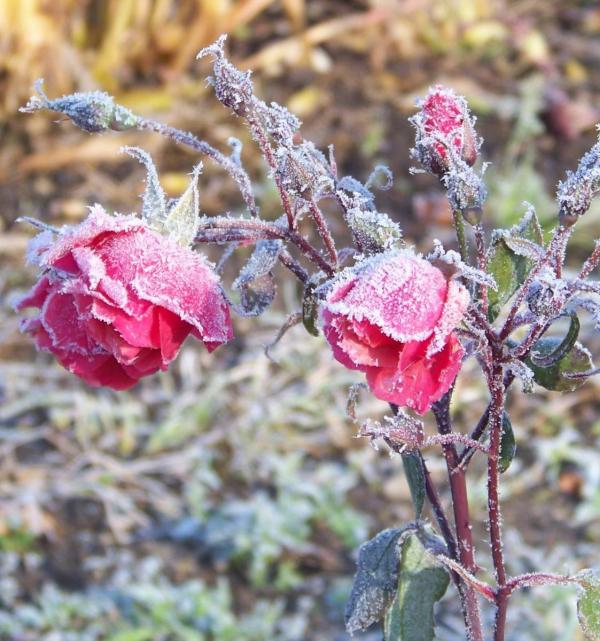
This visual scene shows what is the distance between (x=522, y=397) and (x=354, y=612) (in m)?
1.54

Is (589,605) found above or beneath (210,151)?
beneath

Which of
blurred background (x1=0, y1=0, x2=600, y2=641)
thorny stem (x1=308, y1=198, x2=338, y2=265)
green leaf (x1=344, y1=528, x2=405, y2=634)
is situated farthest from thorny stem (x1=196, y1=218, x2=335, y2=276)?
blurred background (x1=0, y1=0, x2=600, y2=641)

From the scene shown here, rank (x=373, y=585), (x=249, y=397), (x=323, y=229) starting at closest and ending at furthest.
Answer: (x=323, y=229), (x=373, y=585), (x=249, y=397)

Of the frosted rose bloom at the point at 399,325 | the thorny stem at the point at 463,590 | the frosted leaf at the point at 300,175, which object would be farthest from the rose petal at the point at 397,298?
the thorny stem at the point at 463,590

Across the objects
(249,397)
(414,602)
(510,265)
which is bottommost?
(414,602)

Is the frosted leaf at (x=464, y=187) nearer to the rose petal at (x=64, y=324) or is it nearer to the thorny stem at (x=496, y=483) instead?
the thorny stem at (x=496, y=483)

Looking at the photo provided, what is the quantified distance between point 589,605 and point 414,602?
14 cm

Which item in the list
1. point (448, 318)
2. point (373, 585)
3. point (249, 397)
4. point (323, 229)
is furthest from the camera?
point (249, 397)

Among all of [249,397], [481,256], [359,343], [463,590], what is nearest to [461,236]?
[481,256]

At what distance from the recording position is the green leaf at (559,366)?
749mm

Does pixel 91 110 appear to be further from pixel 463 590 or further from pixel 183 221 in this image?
pixel 463 590

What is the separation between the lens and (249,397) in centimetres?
221

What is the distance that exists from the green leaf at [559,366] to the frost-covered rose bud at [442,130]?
A: 16cm

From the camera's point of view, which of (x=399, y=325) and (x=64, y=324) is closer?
(x=399, y=325)
